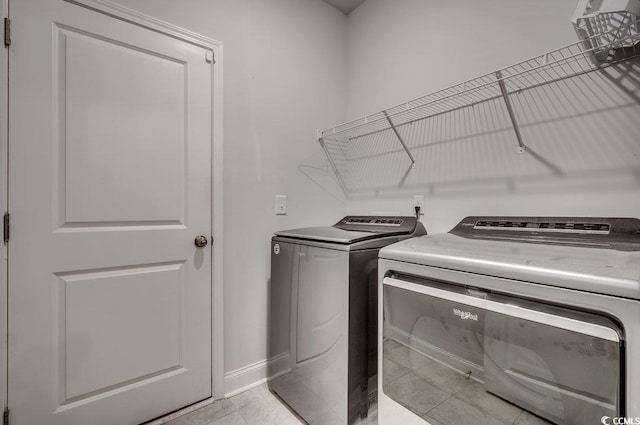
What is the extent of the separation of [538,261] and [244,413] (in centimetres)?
158

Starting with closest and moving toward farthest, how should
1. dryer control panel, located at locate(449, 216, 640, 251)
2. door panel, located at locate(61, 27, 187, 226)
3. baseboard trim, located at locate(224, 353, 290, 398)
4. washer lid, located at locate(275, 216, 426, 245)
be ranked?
dryer control panel, located at locate(449, 216, 640, 251)
door panel, located at locate(61, 27, 187, 226)
washer lid, located at locate(275, 216, 426, 245)
baseboard trim, located at locate(224, 353, 290, 398)

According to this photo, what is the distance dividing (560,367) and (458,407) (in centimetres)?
34

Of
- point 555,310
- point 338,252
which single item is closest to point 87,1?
point 338,252

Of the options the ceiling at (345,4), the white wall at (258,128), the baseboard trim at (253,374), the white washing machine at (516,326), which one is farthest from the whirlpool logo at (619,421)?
the ceiling at (345,4)

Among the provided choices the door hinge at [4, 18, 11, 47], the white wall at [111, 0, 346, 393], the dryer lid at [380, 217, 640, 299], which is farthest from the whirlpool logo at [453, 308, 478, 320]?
the door hinge at [4, 18, 11, 47]

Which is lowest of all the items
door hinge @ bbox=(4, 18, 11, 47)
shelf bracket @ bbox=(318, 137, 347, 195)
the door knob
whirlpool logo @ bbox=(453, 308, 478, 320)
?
whirlpool logo @ bbox=(453, 308, 478, 320)

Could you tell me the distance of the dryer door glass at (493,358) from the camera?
719 mm

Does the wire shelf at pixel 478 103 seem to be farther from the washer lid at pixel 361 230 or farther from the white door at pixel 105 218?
the white door at pixel 105 218

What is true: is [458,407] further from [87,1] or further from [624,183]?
[87,1]

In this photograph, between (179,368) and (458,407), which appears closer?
(458,407)

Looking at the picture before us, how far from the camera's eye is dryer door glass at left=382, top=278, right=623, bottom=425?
0.72 m

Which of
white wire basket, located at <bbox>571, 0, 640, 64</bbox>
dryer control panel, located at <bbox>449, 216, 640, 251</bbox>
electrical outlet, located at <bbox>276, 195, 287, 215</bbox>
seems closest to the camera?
white wire basket, located at <bbox>571, 0, 640, 64</bbox>

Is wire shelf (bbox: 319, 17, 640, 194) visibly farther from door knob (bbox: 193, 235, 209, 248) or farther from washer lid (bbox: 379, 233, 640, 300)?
door knob (bbox: 193, 235, 209, 248)

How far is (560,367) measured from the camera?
76 cm
